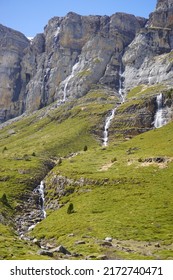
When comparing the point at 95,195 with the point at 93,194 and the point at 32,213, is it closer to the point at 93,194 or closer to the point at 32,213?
the point at 93,194

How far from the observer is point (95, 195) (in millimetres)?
82500

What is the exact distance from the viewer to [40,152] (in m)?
142

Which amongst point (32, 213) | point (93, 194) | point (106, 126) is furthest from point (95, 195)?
point (106, 126)

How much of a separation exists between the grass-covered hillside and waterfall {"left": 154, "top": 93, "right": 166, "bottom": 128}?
18.0 feet

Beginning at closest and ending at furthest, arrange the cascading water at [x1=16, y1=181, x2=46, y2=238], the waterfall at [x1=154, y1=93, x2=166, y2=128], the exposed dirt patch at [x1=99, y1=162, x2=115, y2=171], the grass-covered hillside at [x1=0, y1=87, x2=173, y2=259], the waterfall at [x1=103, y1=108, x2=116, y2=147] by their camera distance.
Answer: the grass-covered hillside at [x1=0, y1=87, x2=173, y2=259]
the cascading water at [x1=16, y1=181, x2=46, y2=238]
the exposed dirt patch at [x1=99, y1=162, x2=115, y2=171]
the waterfall at [x1=103, y1=108, x2=116, y2=147]
the waterfall at [x1=154, y1=93, x2=166, y2=128]

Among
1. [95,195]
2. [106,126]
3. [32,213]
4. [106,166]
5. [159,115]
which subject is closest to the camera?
[95,195]

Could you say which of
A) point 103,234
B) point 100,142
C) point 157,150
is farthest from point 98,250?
point 100,142

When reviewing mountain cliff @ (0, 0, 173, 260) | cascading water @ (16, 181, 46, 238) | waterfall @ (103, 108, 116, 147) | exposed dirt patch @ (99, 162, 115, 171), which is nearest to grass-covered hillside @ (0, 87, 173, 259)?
exposed dirt patch @ (99, 162, 115, 171)

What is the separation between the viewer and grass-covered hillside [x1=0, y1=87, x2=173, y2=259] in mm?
52125

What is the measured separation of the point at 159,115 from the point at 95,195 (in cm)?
8901

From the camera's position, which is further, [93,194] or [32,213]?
[32,213]

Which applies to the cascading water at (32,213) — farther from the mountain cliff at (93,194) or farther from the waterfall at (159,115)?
the waterfall at (159,115)

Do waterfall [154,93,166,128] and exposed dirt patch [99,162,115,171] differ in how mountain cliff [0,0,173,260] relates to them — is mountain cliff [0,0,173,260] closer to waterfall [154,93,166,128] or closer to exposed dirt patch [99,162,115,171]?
exposed dirt patch [99,162,115,171]
